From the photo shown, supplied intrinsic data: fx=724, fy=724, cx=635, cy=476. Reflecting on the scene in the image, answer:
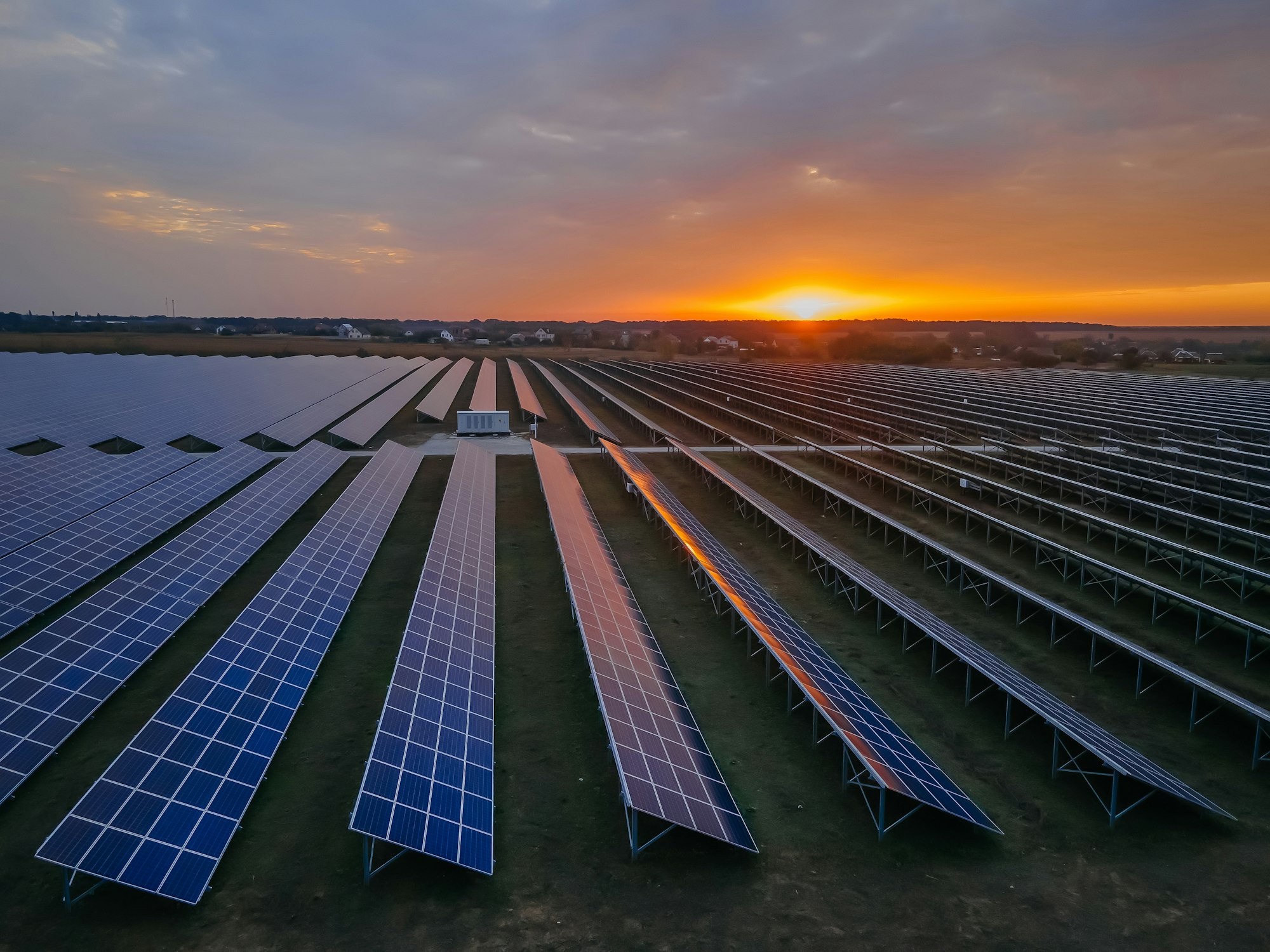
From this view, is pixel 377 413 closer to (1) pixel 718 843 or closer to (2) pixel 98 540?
(2) pixel 98 540

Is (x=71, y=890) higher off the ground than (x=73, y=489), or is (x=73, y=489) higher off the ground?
(x=73, y=489)

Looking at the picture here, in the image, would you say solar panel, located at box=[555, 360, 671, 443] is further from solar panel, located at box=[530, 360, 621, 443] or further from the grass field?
the grass field

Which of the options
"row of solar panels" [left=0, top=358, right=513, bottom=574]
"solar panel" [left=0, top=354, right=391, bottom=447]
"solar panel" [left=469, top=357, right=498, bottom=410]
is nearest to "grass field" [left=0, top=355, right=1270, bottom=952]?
"row of solar panels" [left=0, top=358, right=513, bottom=574]

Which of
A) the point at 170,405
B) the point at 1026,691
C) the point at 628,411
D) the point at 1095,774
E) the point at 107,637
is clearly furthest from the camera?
the point at 628,411

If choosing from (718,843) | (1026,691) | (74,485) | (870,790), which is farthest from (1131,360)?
(74,485)

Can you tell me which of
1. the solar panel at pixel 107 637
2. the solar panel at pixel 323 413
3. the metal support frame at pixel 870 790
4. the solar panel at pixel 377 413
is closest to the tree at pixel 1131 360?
the solar panel at pixel 377 413

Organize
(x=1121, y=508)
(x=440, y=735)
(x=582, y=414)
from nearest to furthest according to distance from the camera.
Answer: (x=440, y=735)
(x=1121, y=508)
(x=582, y=414)

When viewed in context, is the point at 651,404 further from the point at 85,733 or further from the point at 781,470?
the point at 85,733
